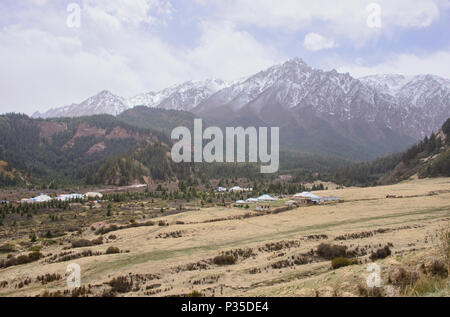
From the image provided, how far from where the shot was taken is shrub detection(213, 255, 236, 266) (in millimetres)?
22250

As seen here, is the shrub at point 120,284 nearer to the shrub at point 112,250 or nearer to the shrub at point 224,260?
the shrub at point 224,260

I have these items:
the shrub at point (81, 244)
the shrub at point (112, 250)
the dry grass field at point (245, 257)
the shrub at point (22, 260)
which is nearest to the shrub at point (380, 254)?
the dry grass field at point (245, 257)

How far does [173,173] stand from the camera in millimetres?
148875

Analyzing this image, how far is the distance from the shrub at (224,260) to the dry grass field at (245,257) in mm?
72

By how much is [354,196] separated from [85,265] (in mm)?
53533

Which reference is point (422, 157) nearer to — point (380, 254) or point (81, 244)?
point (380, 254)

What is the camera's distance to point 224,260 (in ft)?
73.5

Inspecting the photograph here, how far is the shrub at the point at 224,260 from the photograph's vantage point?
22250 millimetres

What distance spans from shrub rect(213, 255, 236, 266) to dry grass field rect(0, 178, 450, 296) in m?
0.07

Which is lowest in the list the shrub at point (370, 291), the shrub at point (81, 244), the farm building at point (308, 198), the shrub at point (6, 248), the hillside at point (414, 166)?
the shrub at point (6, 248)

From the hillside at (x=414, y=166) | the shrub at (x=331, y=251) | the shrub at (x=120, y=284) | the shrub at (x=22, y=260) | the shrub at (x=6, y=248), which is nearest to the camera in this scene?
the shrub at (x=120, y=284)

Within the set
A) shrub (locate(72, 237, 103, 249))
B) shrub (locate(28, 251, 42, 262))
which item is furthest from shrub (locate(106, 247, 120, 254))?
shrub (locate(28, 251, 42, 262))

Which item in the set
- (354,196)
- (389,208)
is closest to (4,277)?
(389,208)
